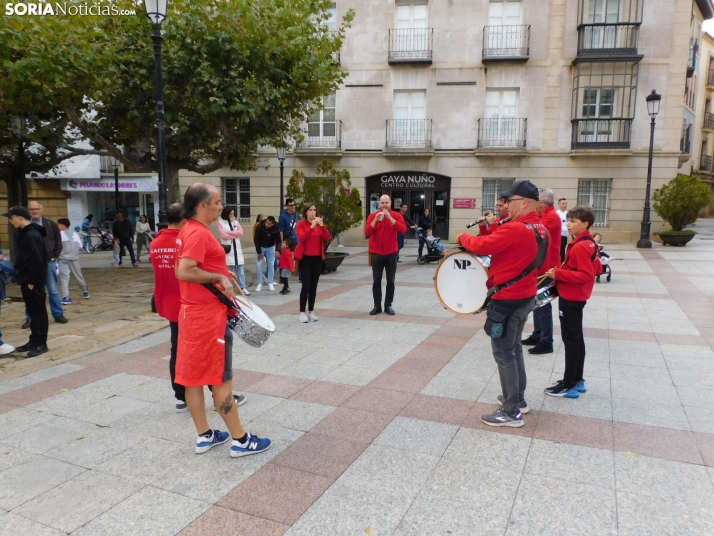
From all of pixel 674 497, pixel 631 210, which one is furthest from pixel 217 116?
pixel 631 210

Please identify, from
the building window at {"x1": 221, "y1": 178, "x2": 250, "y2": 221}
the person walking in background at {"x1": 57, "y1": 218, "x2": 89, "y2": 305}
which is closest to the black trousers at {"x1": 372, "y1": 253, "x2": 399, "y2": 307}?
the person walking in background at {"x1": 57, "y1": 218, "x2": 89, "y2": 305}

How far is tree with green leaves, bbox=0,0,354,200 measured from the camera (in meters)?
8.82

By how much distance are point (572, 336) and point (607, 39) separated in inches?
754

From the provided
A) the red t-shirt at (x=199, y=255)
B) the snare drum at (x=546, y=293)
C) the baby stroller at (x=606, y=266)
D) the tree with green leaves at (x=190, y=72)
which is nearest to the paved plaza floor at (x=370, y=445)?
the snare drum at (x=546, y=293)

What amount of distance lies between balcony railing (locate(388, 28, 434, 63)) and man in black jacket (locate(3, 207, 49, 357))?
16792mm

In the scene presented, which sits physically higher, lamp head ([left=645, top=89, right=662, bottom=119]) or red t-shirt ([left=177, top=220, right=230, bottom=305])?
lamp head ([left=645, top=89, right=662, bottom=119])

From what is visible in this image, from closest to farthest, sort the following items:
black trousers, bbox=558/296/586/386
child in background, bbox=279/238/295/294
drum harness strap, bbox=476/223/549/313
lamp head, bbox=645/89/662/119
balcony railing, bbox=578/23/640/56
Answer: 1. drum harness strap, bbox=476/223/549/313
2. black trousers, bbox=558/296/586/386
3. child in background, bbox=279/238/295/294
4. lamp head, bbox=645/89/662/119
5. balcony railing, bbox=578/23/640/56

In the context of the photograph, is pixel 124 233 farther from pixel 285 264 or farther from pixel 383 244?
pixel 383 244

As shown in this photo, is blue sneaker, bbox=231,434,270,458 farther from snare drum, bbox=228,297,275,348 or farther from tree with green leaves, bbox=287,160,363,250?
tree with green leaves, bbox=287,160,363,250

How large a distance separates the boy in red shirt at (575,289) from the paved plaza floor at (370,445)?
17cm

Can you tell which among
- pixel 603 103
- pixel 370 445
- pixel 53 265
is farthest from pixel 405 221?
pixel 603 103

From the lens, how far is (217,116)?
35.3 ft

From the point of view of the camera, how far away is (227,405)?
11.2 feet

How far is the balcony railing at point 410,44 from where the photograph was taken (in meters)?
20.2
